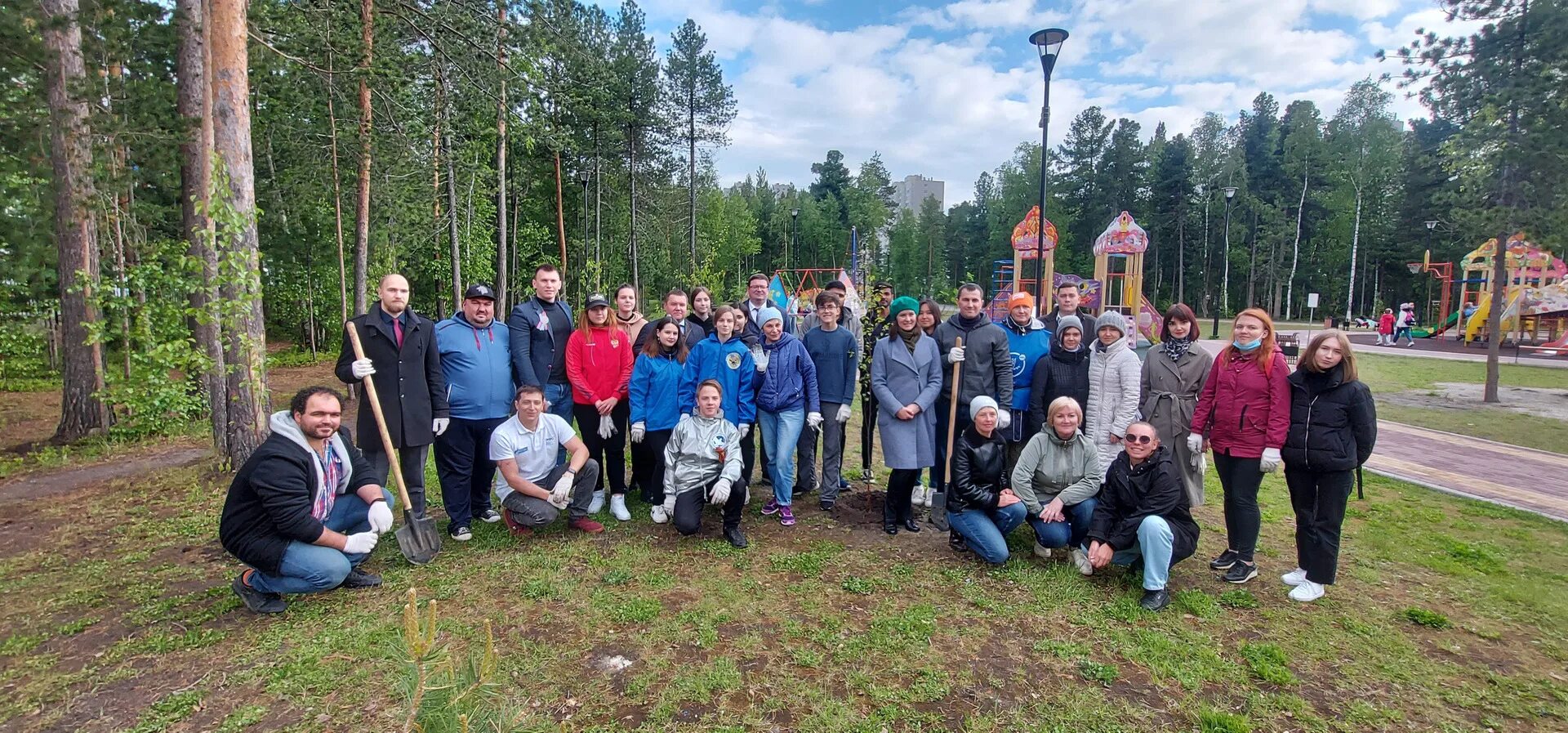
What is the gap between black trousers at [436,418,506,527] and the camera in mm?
4633

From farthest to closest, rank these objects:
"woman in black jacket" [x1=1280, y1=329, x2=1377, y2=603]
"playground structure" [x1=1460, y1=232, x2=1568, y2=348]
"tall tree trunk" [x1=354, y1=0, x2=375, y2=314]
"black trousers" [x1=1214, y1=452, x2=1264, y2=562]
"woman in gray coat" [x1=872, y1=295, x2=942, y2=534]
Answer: "playground structure" [x1=1460, y1=232, x2=1568, y2=348]
"tall tree trunk" [x1=354, y1=0, x2=375, y2=314]
"woman in gray coat" [x1=872, y1=295, x2=942, y2=534]
"black trousers" [x1=1214, y1=452, x2=1264, y2=562]
"woman in black jacket" [x1=1280, y1=329, x2=1377, y2=603]

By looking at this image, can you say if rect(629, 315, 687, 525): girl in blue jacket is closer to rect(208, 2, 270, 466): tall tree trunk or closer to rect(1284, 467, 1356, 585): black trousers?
rect(208, 2, 270, 466): tall tree trunk

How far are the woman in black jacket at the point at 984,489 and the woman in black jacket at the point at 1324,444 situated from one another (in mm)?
1571

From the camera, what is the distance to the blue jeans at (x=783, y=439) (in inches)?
201

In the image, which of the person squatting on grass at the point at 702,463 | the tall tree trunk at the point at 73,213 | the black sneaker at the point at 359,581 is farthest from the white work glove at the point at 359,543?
the tall tree trunk at the point at 73,213

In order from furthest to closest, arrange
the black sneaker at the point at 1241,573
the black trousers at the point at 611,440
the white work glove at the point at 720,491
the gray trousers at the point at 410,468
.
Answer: the black trousers at the point at 611,440 < the white work glove at the point at 720,491 < the gray trousers at the point at 410,468 < the black sneaker at the point at 1241,573

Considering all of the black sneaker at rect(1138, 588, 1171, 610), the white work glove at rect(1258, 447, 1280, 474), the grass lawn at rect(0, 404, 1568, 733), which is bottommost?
the grass lawn at rect(0, 404, 1568, 733)

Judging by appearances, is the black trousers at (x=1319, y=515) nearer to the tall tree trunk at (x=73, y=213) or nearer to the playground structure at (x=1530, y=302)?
the tall tree trunk at (x=73, y=213)

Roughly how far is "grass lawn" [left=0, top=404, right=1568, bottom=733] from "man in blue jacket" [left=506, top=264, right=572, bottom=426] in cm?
111

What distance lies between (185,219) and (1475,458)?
15899mm

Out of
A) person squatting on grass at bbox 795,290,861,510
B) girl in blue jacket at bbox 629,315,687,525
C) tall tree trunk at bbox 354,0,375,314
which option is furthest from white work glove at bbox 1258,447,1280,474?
tall tree trunk at bbox 354,0,375,314

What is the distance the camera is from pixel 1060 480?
435 centimetres

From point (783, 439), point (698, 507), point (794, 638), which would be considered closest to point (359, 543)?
point (698, 507)

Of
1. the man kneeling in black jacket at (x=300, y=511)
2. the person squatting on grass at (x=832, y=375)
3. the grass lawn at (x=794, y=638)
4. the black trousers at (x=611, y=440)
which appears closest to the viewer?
the grass lawn at (x=794, y=638)
